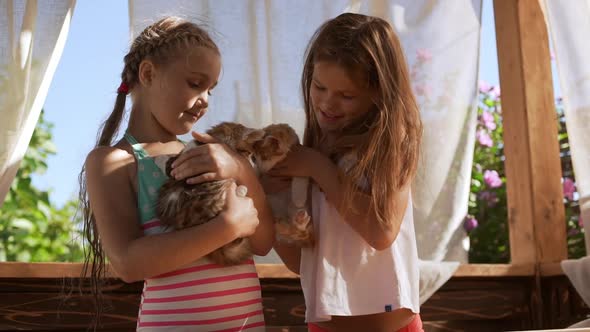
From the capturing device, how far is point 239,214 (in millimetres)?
1484

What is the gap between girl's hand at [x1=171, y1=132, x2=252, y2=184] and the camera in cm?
150

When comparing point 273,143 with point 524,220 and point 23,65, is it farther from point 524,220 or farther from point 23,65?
point 524,220

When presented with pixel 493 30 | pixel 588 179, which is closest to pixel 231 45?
pixel 493 30

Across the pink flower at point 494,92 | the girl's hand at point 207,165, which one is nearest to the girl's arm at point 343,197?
the girl's hand at point 207,165

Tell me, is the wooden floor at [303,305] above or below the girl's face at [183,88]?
below

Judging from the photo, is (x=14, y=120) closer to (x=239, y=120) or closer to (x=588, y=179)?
(x=239, y=120)

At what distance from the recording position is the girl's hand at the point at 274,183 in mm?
1789

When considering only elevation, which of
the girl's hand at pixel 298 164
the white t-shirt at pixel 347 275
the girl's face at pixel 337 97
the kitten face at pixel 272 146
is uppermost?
the girl's face at pixel 337 97

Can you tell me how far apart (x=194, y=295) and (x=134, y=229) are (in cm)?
20

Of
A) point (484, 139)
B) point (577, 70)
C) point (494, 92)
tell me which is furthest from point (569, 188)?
point (577, 70)

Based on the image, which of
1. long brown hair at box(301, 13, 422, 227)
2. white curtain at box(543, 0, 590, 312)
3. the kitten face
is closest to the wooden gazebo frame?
white curtain at box(543, 0, 590, 312)

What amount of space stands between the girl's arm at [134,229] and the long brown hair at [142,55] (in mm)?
176

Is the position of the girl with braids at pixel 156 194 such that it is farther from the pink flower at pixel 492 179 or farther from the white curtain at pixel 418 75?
the pink flower at pixel 492 179

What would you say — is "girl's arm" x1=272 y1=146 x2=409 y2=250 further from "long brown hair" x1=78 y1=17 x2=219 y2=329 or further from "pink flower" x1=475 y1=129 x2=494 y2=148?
"pink flower" x1=475 y1=129 x2=494 y2=148
